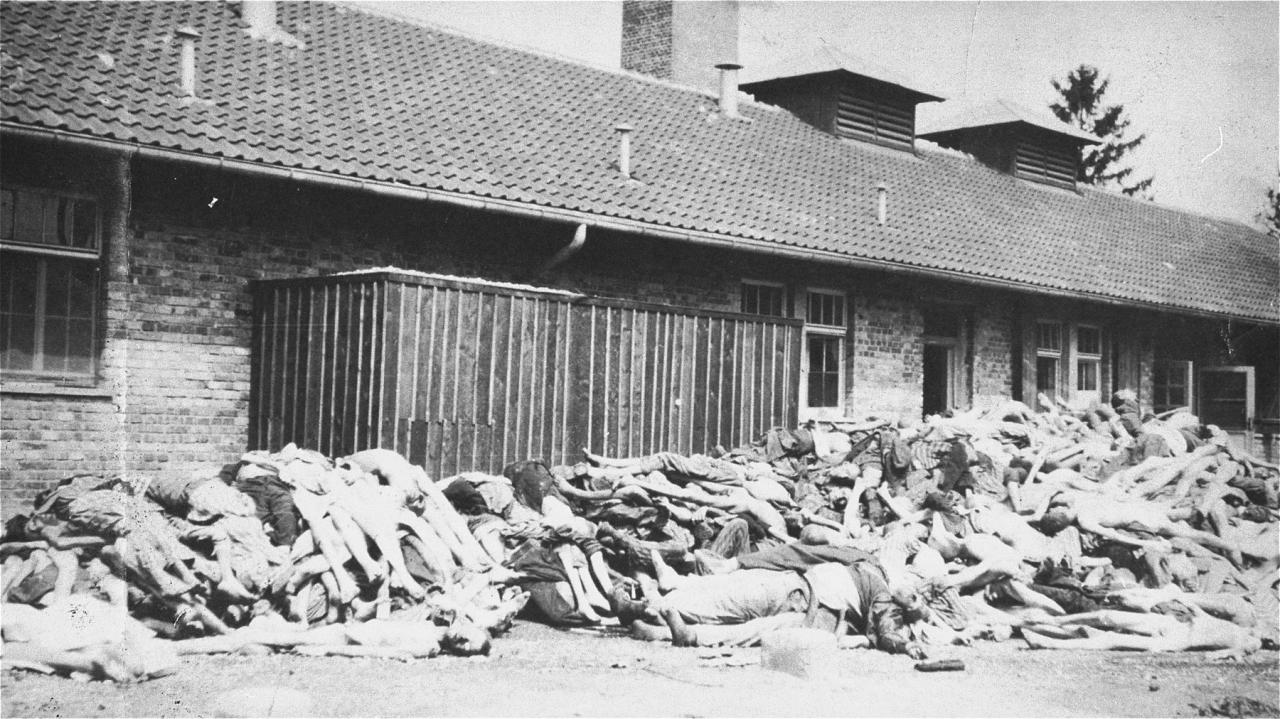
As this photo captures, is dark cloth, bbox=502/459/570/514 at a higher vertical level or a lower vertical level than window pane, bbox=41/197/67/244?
lower

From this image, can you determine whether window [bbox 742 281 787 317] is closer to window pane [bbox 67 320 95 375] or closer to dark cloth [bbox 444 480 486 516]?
dark cloth [bbox 444 480 486 516]

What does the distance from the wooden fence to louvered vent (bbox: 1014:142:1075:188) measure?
1340 cm

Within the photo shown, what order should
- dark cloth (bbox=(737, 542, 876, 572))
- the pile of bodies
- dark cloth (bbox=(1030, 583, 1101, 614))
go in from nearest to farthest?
1. the pile of bodies
2. dark cloth (bbox=(737, 542, 876, 572))
3. dark cloth (bbox=(1030, 583, 1101, 614))

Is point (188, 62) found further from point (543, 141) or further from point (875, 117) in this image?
point (875, 117)

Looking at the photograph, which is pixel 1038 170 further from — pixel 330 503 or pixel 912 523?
pixel 330 503

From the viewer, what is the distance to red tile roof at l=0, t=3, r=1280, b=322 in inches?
426

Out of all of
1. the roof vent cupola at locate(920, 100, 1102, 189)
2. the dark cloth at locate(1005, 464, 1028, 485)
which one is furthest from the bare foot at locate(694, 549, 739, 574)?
the roof vent cupola at locate(920, 100, 1102, 189)

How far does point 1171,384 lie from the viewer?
2125 centimetres

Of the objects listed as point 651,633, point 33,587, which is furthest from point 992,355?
point 33,587

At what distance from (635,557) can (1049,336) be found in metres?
12.8

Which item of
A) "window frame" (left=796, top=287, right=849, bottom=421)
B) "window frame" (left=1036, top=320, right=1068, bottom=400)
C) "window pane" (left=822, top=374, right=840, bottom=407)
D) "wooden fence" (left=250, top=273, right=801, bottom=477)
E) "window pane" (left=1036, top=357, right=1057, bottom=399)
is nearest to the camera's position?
"wooden fence" (left=250, top=273, right=801, bottom=477)

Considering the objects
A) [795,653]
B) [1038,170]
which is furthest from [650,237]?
[1038,170]

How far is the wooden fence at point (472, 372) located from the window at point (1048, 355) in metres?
8.67

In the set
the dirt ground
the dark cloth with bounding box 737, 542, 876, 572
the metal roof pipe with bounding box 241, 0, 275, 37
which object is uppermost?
the metal roof pipe with bounding box 241, 0, 275, 37
